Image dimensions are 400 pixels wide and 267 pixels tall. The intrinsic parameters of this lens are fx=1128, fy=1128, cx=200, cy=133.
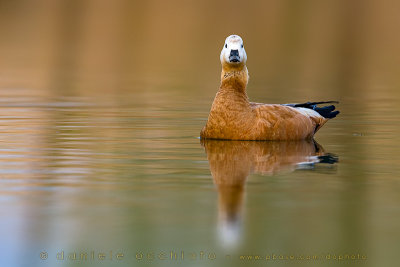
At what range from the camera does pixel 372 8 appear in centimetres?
7431

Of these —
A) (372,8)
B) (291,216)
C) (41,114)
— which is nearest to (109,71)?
(41,114)

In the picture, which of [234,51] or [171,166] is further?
[234,51]

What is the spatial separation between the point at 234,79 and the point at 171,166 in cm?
363

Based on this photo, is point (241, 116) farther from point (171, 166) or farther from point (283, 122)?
point (171, 166)

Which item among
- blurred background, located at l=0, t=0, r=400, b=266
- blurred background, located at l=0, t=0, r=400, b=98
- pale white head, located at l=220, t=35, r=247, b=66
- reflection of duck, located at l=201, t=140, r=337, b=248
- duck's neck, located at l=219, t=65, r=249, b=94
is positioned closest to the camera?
blurred background, located at l=0, t=0, r=400, b=266

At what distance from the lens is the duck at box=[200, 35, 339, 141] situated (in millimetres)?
15523

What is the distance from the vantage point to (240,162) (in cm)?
1334

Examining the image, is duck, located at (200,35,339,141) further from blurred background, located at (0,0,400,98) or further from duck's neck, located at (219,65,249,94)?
blurred background, located at (0,0,400,98)

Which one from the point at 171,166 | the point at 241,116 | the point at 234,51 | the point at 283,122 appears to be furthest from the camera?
the point at 234,51

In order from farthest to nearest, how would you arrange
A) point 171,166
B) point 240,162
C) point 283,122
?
point 283,122 < point 240,162 < point 171,166

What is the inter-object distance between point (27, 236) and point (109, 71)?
25.3m

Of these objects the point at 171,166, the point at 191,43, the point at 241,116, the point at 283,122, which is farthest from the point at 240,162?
the point at 191,43

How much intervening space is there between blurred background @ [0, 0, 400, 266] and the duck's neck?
0.96 metres

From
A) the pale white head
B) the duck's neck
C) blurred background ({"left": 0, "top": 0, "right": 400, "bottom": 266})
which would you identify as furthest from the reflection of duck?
the pale white head
